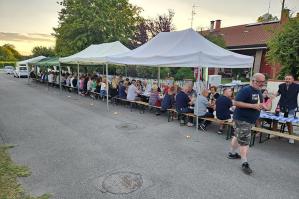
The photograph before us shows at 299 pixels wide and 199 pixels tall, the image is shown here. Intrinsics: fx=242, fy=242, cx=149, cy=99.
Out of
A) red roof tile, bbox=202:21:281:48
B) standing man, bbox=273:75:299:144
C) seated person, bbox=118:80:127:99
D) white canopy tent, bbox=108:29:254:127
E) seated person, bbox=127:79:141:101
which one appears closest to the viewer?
standing man, bbox=273:75:299:144

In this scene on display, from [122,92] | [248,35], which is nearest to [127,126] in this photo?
[122,92]

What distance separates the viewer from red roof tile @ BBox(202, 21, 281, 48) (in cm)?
2482

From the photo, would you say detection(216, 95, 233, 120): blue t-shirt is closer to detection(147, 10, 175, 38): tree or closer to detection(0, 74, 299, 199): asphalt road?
detection(0, 74, 299, 199): asphalt road

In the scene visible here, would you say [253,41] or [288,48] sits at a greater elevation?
[253,41]

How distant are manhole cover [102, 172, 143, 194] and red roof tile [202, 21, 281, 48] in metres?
23.0

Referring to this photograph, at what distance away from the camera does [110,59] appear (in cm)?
1089

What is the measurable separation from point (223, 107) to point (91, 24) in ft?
60.0

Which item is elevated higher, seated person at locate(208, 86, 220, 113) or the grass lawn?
seated person at locate(208, 86, 220, 113)

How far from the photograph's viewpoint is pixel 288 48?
34.0 ft

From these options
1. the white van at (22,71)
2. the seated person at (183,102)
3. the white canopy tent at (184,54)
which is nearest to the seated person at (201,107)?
the seated person at (183,102)

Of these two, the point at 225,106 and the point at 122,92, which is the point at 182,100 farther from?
the point at 122,92

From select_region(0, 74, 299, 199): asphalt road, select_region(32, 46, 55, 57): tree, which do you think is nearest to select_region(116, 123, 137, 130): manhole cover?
select_region(0, 74, 299, 199): asphalt road

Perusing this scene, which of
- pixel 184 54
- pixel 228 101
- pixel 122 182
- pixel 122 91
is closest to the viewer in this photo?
pixel 122 182

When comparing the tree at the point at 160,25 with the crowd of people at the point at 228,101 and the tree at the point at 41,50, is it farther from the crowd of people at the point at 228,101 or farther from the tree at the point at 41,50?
the tree at the point at 41,50
